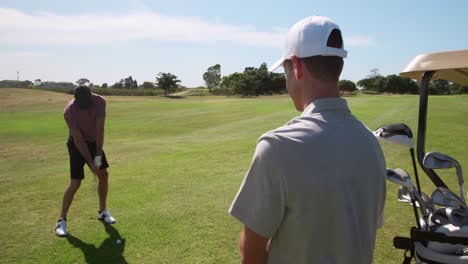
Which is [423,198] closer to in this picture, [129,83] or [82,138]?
[82,138]

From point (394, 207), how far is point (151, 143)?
10216 millimetres

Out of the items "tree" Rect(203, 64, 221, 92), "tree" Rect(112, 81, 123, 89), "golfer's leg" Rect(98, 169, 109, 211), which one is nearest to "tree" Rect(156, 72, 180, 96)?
"tree" Rect(112, 81, 123, 89)

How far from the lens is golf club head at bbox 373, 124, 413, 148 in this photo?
9.48 feet

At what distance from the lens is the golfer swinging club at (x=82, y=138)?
540cm

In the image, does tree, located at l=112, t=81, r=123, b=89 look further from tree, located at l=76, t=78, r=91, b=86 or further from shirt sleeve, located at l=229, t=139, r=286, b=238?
shirt sleeve, located at l=229, t=139, r=286, b=238

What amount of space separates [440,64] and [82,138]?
14.5ft

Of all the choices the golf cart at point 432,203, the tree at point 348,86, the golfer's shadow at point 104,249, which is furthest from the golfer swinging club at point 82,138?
the tree at point 348,86

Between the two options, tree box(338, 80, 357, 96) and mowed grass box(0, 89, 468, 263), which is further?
tree box(338, 80, 357, 96)

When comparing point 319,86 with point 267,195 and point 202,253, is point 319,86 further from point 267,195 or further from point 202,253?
point 202,253

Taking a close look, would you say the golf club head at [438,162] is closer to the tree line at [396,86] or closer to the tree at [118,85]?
the tree line at [396,86]

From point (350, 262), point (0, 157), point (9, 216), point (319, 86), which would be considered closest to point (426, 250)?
point (350, 262)

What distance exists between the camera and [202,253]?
473cm

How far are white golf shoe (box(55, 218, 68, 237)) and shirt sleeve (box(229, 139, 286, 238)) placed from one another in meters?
4.42

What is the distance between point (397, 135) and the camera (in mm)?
2916
